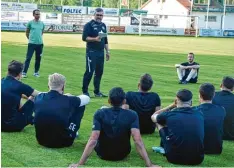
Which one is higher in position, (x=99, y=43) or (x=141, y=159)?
(x=99, y=43)

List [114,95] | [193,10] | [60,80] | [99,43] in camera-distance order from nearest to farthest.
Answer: [114,95], [60,80], [99,43], [193,10]

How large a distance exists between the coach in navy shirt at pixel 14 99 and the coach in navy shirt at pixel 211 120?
274cm

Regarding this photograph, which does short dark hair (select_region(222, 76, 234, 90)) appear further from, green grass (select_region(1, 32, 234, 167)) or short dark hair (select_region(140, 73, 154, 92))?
short dark hair (select_region(140, 73, 154, 92))

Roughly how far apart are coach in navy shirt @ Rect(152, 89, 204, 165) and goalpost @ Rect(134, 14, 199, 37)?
182ft

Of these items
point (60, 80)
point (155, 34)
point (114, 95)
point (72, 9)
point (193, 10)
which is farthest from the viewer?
point (193, 10)

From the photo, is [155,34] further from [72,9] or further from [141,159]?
[141,159]

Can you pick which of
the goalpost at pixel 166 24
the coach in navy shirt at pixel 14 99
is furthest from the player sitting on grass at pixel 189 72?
the goalpost at pixel 166 24

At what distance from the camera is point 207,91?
28.0ft

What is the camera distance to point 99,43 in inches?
557

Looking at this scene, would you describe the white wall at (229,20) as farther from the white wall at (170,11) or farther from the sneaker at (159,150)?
the sneaker at (159,150)

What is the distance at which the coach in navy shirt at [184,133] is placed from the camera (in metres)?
7.78

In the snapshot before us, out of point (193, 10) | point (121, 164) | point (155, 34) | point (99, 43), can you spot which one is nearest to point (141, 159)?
point (121, 164)

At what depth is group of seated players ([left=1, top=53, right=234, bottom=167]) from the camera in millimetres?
7742

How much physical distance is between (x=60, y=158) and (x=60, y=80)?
1.17 metres
